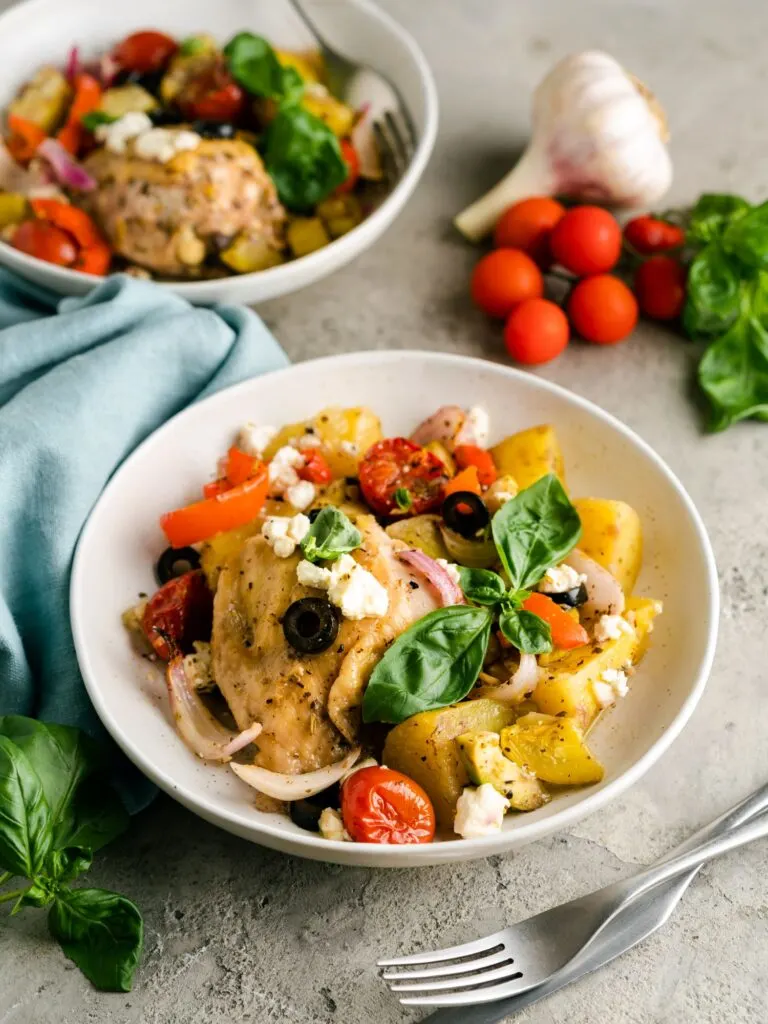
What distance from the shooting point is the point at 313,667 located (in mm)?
2947

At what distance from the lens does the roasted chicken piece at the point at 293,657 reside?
115 inches

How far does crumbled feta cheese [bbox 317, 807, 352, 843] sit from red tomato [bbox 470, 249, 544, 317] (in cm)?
239

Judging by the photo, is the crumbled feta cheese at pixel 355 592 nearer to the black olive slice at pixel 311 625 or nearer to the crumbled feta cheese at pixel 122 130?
the black olive slice at pixel 311 625

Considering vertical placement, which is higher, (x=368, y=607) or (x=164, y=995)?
(x=368, y=607)

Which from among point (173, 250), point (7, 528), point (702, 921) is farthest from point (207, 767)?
point (173, 250)

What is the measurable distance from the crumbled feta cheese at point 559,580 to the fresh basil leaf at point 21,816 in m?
1.43

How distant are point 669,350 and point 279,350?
1.62 m

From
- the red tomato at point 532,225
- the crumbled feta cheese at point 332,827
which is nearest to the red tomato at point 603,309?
the red tomato at point 532,225

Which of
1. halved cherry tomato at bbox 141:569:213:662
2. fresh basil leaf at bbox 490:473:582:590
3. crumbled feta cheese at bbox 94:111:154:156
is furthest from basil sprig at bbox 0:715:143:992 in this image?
crumbled feta cheese at bbox 94:111:154:156

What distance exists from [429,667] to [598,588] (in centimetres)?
66

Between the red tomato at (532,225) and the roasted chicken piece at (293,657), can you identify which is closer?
the roasted chicken piece at (293,657)

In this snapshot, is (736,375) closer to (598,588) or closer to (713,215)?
(713,215)

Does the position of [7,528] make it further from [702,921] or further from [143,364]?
[702,921]

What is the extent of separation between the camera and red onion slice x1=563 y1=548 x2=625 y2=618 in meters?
3.23
